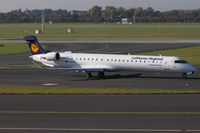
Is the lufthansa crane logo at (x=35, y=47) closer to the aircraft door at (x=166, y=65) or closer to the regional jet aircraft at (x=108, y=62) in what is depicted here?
the regional jet aircraft at (x=108, y=62)

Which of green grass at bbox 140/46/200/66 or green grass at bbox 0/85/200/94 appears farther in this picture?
green grass at bbox 140/46/200/66

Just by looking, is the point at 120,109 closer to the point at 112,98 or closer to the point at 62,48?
the point at 112,98

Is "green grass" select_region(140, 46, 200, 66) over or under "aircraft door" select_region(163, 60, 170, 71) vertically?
under

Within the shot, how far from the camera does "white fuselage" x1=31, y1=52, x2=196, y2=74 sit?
153 ft

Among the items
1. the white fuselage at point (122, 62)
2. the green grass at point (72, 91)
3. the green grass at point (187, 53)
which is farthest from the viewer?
the green grass at point (187, 53)

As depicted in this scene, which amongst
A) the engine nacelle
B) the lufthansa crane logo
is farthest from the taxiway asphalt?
the lufthansa crane logo

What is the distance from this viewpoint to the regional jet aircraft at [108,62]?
4678cm

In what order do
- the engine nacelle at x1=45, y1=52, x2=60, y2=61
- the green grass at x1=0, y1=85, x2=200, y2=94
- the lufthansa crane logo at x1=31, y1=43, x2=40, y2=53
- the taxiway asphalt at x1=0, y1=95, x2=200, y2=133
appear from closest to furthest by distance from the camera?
the taxiway asphalt at x1=0, y1=95, x2=200, y2=133
the green grass at x1=0, y1=85, x2=200, y2=94
the engine nacelle at x1=45, y1=52, x2=60, y2=61
the lufthansa crane logo at x1=31, y1=43, x2=40, y2=53

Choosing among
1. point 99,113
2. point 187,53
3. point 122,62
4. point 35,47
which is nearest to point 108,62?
point 122,62

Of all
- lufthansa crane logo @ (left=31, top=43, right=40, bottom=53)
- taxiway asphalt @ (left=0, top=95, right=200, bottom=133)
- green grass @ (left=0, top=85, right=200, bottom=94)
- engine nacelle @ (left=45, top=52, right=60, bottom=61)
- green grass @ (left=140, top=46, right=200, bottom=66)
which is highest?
lufthansa crane logo @ (left=31, top=43, right=40, bottom=53)

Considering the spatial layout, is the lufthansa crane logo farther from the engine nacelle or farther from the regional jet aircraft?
the engine nacelle

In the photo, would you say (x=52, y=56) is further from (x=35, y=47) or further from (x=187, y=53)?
(x=187, y=53)

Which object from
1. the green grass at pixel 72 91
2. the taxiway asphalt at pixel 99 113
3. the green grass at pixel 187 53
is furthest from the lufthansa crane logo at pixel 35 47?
the green grass at pixel 187 53

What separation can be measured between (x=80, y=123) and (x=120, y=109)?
4722 mm
